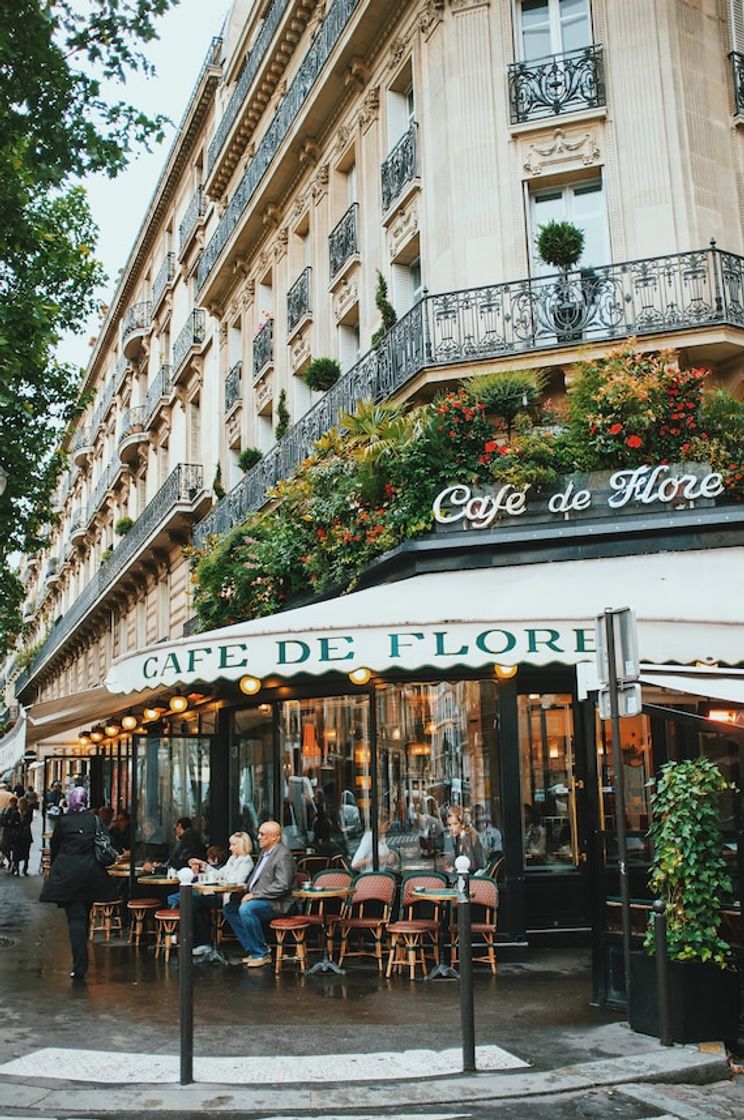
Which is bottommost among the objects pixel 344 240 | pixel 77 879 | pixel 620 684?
pixel 77 879

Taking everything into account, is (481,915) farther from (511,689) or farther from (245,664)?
(245,664)

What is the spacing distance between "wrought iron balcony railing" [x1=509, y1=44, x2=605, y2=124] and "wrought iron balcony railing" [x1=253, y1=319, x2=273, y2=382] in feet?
29.2

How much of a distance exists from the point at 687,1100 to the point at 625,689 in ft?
8.09

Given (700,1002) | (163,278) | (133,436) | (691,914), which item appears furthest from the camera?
(133,436)

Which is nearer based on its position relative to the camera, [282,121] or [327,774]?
[327,774]

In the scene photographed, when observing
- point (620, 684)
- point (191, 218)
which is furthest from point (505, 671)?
point (191, 218)

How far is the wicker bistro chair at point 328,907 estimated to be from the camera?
11078 mm

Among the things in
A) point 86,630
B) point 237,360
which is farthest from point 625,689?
point 86,630

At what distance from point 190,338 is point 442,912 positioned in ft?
70.4

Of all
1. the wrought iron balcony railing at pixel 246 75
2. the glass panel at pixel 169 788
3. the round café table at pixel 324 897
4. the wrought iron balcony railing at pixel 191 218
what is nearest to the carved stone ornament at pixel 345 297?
the wrought iron balcony railing at pixel 246 75

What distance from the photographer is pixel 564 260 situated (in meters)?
14.0

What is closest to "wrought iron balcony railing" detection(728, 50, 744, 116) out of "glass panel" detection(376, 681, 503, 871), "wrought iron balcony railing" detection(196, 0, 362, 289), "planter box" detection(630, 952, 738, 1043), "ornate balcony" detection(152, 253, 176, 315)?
"wrought iron balcony railing" detection(196, 0, 362, 289)

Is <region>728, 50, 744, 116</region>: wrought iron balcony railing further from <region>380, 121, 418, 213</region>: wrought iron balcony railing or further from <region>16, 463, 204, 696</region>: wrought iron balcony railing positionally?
<region>16, 463, 204, 696</region>: wrought iron balcony railing

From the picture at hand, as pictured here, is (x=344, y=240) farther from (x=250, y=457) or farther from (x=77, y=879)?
(x=77, y=879)
